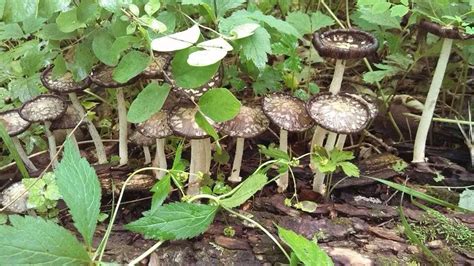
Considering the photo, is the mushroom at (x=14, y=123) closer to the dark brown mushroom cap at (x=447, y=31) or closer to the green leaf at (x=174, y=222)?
the green leaf at (x=174, y=222)

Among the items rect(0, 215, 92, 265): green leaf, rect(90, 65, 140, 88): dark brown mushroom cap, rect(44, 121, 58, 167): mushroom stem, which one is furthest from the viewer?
rect(44, 121, 58, 167): mushroom stem

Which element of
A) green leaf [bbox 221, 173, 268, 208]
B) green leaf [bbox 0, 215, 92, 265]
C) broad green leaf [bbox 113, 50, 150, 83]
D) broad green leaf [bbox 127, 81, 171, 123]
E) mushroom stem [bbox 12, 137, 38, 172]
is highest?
broad green leaf [bbox 113, 50, 150, 83]

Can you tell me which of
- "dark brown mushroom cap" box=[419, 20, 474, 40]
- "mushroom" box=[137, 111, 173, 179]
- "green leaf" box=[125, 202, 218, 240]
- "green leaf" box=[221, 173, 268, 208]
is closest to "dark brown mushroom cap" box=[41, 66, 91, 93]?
"mushroom" box=[137, 111, 173, 179]

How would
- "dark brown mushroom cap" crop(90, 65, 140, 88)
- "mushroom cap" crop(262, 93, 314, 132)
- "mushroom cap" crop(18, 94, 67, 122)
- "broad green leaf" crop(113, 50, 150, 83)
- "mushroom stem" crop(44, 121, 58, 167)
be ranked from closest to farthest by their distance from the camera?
1. "broad green leaf" crop(113, 50, 150, 83)
2. "mushroom cap" crop(262, 93, 314, 132)
3. "dark brown mushroom cap" crop(90, 65, 140, 88)
4. "mushroom cap" crop(18, 94, 67, 122)
5. "mushroom stem" crop(44, 121, 58, 167)

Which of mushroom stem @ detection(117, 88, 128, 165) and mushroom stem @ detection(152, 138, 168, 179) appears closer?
mushroom stem @ detection(152, 138, 168, 179)

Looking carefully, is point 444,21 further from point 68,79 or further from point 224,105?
point 68,79

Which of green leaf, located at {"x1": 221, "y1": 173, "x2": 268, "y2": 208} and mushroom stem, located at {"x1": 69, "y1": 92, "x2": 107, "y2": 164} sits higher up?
green leaf, located at {"x1": 221, "y1": 173, "x2": 268, "y2": 208}

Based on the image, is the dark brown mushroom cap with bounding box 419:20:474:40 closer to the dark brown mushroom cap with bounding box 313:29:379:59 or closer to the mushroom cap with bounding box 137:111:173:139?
the dark brown mushroom cap with bounding box 313:29:379:59

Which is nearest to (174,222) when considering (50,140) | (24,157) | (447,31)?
(50,140)

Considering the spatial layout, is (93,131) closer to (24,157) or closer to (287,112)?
(24,157)
